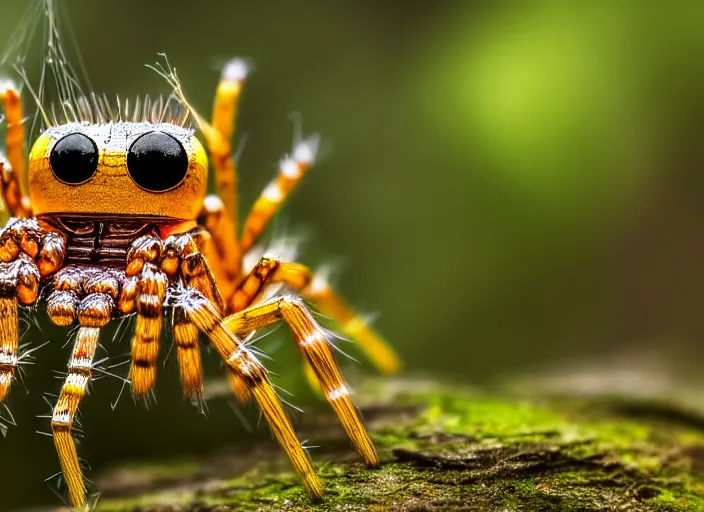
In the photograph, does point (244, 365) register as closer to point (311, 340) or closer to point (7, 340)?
point (311, 340)

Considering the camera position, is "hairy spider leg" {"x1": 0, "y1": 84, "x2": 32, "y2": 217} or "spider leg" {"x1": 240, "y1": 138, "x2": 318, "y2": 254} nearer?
"hairy spider leg" {"x1": 0, "y1": 84, "x2": 32, "y2": 217}

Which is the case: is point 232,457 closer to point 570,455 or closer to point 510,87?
point 570,455

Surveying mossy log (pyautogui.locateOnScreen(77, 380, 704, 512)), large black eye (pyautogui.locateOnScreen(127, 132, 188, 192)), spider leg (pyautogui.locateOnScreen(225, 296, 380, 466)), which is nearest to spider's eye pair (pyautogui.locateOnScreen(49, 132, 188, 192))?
large black eye (pyautogui.locateOnScreen(127, 132, 188, 192))

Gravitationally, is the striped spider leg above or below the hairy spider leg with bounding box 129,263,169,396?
above

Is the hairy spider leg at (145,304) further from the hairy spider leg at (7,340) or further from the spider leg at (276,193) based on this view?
the spider leg at (276,193)

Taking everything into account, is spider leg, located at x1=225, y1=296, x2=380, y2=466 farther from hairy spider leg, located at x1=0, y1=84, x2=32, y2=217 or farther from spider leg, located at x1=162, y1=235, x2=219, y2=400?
hairy spider leg, located at x1=0, y1=84, x2=32, y2=217

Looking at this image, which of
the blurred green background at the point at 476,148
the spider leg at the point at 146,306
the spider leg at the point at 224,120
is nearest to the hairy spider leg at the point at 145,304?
the spider leg at the point at 146,306

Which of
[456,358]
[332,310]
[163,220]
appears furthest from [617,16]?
[163,220]
